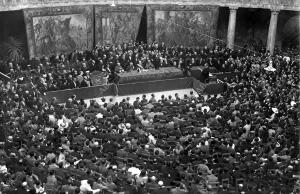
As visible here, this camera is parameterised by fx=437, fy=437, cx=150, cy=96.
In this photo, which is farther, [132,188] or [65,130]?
[65,130]

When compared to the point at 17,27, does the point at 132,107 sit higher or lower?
lower

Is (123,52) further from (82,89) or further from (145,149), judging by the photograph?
(145,149)

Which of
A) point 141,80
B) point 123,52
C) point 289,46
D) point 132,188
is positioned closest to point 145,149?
point 132,188

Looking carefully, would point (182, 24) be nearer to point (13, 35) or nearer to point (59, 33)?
point (59, 33)

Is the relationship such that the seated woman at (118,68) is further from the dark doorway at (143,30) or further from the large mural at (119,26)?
the dark doorway at (143,30)

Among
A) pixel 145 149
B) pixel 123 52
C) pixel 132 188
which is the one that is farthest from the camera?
pixel 123 52

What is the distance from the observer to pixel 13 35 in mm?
35094

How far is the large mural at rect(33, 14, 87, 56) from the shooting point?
3438 cm

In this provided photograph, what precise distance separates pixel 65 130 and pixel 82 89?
8.44 metres

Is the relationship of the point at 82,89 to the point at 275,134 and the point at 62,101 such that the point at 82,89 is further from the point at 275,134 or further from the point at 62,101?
the point at 275,134

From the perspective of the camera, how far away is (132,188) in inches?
617

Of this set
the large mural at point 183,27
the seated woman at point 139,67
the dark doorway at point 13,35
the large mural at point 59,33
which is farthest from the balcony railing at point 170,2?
the seated woman at point 139,67

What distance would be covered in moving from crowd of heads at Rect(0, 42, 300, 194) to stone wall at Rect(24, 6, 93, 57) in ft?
29.1

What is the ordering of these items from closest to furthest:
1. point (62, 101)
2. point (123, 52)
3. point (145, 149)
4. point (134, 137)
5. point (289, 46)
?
point (145, 149), point (134, 137), point (62, 101), point (123, 52), point (289, 46)
